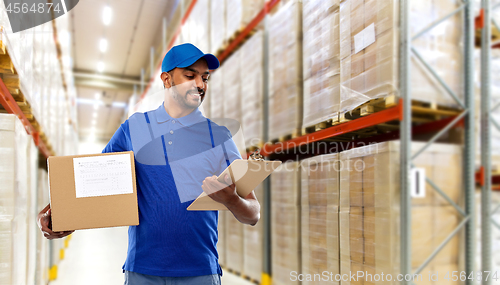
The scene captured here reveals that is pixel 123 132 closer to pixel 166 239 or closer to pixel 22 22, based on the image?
pixel 166 239

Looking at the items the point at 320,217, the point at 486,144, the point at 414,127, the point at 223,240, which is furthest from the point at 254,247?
the point at 486,144

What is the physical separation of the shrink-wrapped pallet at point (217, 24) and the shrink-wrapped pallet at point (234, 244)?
9.57ft

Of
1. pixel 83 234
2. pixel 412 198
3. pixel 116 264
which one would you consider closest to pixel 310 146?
pixel 412 198

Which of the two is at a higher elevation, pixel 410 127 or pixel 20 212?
pixel 410 127

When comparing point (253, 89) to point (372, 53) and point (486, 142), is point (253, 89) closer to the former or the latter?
point (372, 53)

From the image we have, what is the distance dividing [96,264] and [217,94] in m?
3.62

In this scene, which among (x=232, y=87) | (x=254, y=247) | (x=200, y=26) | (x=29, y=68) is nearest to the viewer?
(x=29, y=68)

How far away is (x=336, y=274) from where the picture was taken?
3309mm

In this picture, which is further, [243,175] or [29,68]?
[29,68]

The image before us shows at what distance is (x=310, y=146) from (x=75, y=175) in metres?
3.11

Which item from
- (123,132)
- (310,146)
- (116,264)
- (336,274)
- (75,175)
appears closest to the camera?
(75,175)

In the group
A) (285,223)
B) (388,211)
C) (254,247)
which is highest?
(388,211)

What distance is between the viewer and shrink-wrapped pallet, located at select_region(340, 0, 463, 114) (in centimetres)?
292

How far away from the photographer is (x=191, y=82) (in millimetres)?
1836
